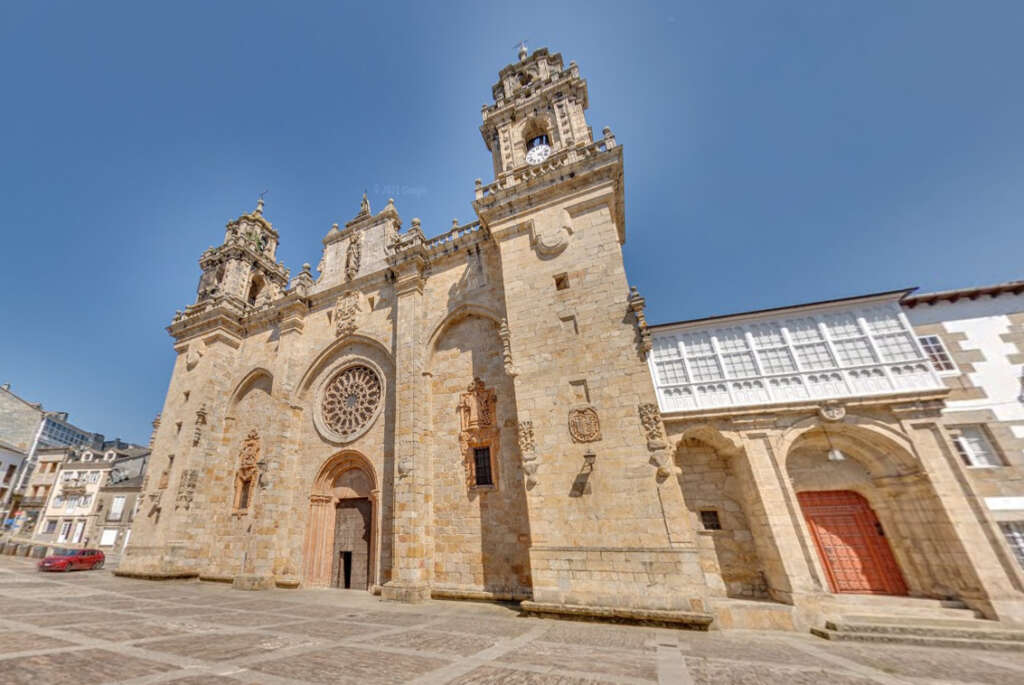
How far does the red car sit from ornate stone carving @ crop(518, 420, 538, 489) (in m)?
24.3

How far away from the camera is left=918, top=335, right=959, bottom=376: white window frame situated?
1041 centimetres

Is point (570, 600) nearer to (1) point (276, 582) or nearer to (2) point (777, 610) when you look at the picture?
(2) point (777, 610)

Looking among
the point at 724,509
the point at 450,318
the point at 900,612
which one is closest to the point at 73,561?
the point at 450,318

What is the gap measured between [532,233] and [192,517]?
19047 millimetres

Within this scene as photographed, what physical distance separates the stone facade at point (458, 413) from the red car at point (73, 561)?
5.15 metres

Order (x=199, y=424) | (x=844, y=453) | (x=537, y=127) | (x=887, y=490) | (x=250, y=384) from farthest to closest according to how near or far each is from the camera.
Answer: (x=250, y=384), (x=199, y=424), (x=537, y=127), (x=844, y=453), (x=887, y=490)

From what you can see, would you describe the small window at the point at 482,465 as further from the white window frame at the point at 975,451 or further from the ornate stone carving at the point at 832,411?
the white window frame at the point at 975,451

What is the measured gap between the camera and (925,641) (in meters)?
7.61

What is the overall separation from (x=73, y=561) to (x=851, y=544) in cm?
3283

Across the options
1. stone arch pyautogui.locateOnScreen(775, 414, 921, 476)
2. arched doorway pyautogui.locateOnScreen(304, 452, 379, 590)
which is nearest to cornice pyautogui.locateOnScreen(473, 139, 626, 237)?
stone arch pyautogui.locateOnScreen(775, 414, 921, 476)

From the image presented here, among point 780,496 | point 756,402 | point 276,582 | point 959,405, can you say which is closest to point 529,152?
point 756,402

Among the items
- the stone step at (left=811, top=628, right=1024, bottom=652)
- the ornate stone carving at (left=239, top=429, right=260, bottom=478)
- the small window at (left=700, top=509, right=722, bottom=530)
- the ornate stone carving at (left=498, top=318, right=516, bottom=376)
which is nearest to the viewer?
the stone step at (left=811, top=628, right=1024, bottom=652)

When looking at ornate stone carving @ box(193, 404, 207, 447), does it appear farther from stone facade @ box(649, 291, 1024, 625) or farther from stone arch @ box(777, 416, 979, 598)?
stone arch @ box(777, 416, 979, 598)

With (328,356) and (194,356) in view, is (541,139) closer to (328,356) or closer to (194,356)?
(328,356)
